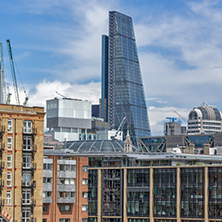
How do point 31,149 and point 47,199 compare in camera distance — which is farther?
point 47,199

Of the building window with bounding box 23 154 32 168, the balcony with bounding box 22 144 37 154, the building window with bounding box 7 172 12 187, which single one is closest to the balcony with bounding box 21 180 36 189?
the building window with bounding box 7 172 12 187

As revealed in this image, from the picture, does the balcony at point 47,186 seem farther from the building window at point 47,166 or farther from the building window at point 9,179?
the building window at point 9,179

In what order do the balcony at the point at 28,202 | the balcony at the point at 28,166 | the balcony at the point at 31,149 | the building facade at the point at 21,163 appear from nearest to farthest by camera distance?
the building facade at the point at 21,163 < the balcony at the point at 28,202 < the balcony at the point at 28,166 < the balcony at the point at 31,149

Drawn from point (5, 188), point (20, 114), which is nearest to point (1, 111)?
point (20, 114)

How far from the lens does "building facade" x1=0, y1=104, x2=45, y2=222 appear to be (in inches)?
5743

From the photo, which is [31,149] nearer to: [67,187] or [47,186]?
[47,186]

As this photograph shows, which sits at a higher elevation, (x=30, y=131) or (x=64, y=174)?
(x=30, y=131)

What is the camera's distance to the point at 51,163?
18512 cm

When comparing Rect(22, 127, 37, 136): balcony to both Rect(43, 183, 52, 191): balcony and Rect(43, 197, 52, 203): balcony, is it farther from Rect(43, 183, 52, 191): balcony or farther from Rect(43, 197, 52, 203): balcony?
Rect(43, 197, 52, 203): balcony

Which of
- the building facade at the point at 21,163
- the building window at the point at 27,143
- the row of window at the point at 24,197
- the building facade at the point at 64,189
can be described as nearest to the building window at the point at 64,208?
the building facade at the point at 64,189

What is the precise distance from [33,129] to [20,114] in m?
4.51

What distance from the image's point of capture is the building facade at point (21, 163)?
146 metres

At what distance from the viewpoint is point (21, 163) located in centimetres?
14788

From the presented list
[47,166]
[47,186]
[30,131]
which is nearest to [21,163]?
[30,131]
